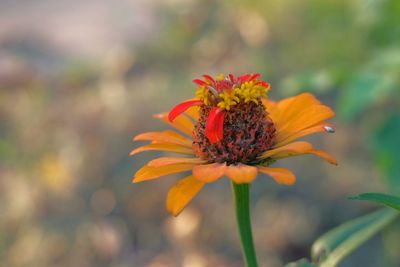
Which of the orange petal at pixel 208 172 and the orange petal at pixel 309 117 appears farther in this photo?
the orange petal at pixel 309 117

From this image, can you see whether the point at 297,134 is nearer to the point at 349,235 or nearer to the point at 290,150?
the point at 290,150

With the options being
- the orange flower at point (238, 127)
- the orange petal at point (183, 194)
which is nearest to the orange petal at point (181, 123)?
the orange flower at point (238, 127)

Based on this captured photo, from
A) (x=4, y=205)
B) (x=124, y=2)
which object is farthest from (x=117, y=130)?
(x=124, y=2)

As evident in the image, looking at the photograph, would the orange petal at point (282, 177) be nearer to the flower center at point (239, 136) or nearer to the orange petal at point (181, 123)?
the flower center at point (239, 136)

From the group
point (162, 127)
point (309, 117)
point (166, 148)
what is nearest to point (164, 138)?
point (166, 148)

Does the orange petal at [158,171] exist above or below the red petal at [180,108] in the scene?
below

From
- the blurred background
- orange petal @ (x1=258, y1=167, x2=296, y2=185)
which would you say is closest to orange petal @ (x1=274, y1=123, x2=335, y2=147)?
orange petal @ (x1=258, y1=167, x2=296, y2=185)

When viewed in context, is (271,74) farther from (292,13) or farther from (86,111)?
(86,111)
